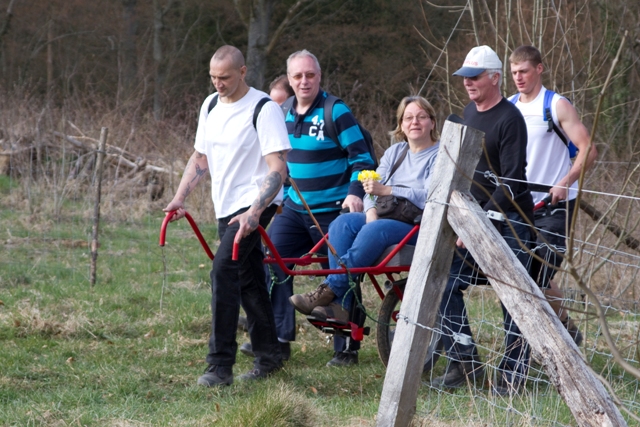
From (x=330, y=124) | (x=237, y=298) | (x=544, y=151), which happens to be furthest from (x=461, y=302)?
(x=330, y=124)

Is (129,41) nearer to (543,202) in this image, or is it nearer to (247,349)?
(247,349)

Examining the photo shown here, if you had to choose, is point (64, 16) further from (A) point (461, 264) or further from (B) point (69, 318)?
(A) point (461, 264)

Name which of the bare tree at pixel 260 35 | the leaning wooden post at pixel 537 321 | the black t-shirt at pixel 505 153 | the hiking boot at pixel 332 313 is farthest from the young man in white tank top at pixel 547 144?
the bare tree at pixel 260 35

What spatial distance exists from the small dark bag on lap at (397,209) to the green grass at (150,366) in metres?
0.83

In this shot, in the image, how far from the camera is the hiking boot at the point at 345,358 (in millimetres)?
5871

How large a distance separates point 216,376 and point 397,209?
150cm

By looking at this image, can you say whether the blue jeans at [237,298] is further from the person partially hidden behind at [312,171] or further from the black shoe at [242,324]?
the black shoe at [242,324]

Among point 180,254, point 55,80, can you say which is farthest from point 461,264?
point 55,80

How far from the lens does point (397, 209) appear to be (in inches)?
206

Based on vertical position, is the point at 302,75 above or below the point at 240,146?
above

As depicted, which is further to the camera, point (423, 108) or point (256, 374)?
point (423, 108)

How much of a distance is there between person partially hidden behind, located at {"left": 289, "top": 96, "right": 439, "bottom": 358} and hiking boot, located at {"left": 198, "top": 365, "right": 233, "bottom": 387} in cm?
57

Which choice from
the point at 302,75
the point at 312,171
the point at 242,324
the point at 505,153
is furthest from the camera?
the point at 242,324

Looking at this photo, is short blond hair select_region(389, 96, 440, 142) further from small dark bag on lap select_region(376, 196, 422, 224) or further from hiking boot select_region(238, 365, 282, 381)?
hiking boot select_region(238, 365, 282, 381)
